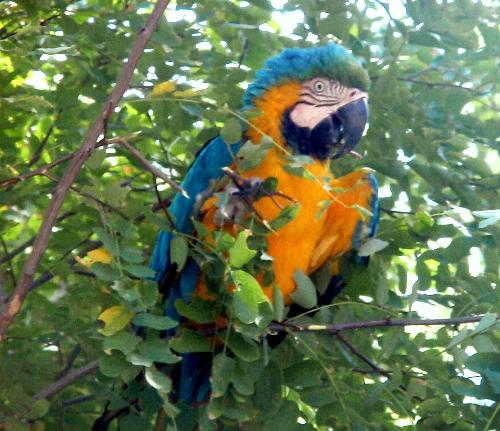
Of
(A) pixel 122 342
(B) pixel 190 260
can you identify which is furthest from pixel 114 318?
(B) pixel 190 260

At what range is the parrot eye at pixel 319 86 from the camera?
2.87m

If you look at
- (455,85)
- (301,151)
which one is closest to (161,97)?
(301,151)

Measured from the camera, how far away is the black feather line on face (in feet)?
9.14

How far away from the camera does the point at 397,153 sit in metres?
2.78

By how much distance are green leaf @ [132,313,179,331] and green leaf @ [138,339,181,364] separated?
0.04 metres

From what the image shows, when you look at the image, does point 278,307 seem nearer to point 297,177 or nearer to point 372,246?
point 372,246

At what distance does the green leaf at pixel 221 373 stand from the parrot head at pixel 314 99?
91 centimetres

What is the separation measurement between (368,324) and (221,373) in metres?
0.34

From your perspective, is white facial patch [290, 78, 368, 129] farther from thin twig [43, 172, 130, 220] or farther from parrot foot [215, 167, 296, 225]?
thin twig [43, 172, 130, 220]

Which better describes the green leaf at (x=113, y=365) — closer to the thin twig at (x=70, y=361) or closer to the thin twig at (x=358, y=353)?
the thin twig at (x=358, y=353)

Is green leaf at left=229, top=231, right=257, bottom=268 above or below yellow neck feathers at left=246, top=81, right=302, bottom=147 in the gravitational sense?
above

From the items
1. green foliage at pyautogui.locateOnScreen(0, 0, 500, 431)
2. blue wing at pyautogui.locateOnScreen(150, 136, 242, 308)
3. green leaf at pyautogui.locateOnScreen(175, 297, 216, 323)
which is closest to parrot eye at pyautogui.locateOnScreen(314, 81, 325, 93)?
green foliage at pyautogui.locateOnScreen(0, 0, 500, 431)

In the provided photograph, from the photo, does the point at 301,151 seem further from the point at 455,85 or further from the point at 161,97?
the point at 161,97

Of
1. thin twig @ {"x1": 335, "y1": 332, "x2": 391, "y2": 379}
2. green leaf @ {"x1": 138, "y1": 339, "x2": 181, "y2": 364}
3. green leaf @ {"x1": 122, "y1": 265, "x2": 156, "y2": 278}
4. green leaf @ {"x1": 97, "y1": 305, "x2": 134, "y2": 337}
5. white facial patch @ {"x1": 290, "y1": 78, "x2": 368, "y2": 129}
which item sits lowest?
thin twig @ {"x1": 335, "y1": 332, "x2": 391, "y2": 379}
